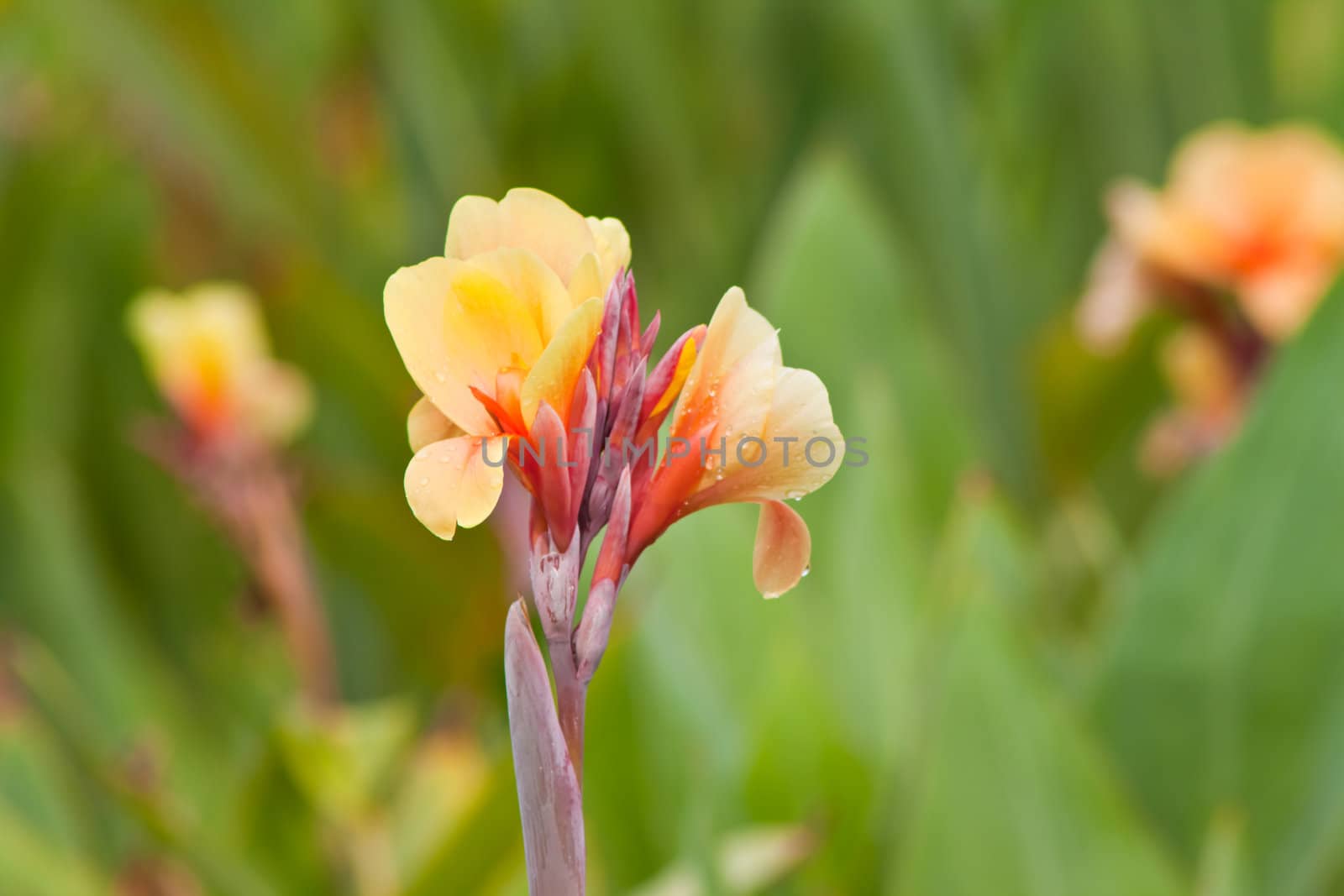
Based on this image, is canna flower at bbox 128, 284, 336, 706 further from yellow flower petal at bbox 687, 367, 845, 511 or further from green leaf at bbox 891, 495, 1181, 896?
yellow flower petal at bbox 687, 367, 845, 511

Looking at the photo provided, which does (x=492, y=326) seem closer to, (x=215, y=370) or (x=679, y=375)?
(x=679, y=375)

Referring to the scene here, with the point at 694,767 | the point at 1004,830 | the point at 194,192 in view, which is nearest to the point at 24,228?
the point at 194,192

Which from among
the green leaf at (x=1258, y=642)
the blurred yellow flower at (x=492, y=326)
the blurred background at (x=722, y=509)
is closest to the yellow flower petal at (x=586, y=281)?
the blurred yellow flower at (x=492, y=326)

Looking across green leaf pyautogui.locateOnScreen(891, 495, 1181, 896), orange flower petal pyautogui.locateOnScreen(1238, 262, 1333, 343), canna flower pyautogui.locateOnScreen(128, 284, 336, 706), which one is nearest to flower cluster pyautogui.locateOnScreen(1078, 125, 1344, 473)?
orange flower petal pyautogui.locateOnScreen(1238, 262, 1333, 343)

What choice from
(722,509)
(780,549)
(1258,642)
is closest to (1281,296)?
(1258,642)

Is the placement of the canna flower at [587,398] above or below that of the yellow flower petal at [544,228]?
below

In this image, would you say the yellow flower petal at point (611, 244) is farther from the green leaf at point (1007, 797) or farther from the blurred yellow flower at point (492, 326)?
the green leaf at point (1007, 797)

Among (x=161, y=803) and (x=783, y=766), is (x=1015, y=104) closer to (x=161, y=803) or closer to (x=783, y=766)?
(x=783, y=766)
